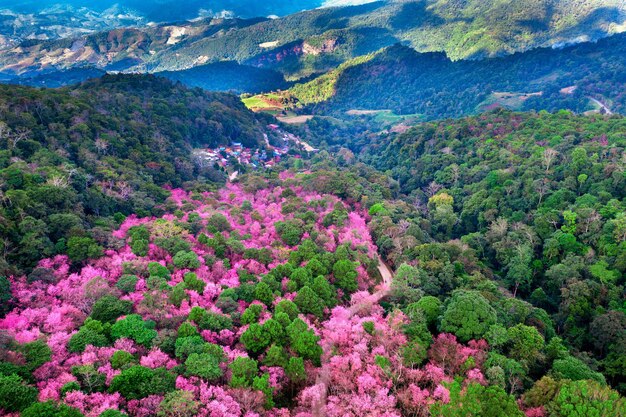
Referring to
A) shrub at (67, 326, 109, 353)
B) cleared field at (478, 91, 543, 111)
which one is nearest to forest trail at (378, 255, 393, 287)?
shrub at (67, 326, 109, 353)

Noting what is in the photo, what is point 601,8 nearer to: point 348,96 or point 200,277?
point 348,96

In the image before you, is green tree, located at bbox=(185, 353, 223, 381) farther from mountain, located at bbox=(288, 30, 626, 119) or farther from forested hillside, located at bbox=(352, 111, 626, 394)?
mountain, located at bbox=(288, 30, 626, 119)

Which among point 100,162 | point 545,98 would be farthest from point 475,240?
point 545,98

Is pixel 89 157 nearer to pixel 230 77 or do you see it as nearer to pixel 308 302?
pixel 308 302

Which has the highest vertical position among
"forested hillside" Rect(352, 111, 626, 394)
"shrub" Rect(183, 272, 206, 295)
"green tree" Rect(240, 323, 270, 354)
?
"shrub" Rect(183, 272, 206, 295)

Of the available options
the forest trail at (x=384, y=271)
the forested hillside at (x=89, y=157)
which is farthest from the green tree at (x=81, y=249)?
the forest trail at (x=384, y=271)

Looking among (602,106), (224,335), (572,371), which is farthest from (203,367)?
(602,106)
